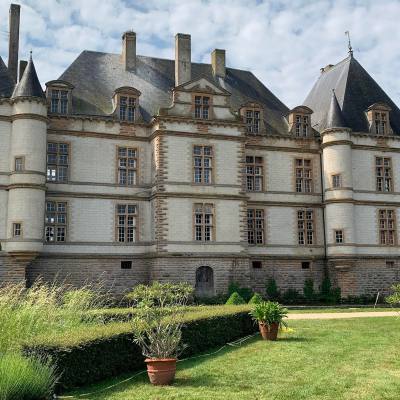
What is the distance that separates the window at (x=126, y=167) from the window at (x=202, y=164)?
3.32 meters

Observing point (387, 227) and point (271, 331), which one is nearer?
point (271, 331)

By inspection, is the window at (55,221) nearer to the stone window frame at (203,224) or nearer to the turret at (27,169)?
the turret at (27,169)

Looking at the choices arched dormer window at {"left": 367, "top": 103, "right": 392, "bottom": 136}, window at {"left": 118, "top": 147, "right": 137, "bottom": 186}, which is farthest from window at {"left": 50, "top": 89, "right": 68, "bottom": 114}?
arched dormer window at {"left": 367, "top": 103, "right": 392, "bottom": 136}

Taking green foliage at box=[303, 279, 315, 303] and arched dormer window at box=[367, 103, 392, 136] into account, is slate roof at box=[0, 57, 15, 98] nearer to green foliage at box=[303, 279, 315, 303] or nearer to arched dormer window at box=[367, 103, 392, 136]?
green foliage at box=[303, 279, 315, 303]

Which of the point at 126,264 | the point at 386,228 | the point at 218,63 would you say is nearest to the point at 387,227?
the point at 386,228

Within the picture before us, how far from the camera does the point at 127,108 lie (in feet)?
98.9

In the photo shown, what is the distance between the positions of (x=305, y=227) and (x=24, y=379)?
85.2 ft

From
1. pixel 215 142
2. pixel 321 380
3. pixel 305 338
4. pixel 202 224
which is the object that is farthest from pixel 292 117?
pixel 321 380

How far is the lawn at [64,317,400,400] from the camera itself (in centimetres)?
980

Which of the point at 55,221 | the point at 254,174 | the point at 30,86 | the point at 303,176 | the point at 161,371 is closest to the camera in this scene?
the point at 161,371

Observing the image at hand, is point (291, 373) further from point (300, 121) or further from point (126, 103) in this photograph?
point (300, 121)

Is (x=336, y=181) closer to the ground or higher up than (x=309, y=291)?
higher up

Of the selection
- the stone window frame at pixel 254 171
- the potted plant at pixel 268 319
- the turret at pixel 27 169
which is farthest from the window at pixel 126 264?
the potted plant at pixel 268 319

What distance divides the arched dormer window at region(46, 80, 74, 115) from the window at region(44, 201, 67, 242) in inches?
194
